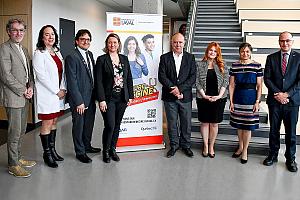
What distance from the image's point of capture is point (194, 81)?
4.12 metres

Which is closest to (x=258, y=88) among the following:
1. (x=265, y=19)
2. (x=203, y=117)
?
(x=203, y=117)

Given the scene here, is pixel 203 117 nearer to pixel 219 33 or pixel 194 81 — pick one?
pixel 194 81

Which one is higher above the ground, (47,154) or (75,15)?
(75,15)

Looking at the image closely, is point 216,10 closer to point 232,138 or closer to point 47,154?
point 232,138

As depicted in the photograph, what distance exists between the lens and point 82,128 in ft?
12.9

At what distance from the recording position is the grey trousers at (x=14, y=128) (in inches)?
132

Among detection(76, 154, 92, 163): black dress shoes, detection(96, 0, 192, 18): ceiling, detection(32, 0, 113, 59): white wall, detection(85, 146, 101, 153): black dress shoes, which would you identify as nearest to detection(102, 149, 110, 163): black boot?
detection(76, 154, 92, 163): black dress shoes

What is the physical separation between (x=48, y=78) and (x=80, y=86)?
1.35 feet

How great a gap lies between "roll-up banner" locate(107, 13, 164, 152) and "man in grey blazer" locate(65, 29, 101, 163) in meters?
0.49

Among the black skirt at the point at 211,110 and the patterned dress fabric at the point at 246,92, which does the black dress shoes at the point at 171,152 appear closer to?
the black skirt at the point at 211,110

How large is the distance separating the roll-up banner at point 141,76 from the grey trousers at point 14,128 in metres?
1.40

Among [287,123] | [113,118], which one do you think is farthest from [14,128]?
[287,123]

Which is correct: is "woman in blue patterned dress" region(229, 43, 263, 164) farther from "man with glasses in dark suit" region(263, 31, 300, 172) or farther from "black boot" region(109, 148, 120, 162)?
"black boot" region(109, 148, 120, 162)

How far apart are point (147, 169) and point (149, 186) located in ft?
1.59
